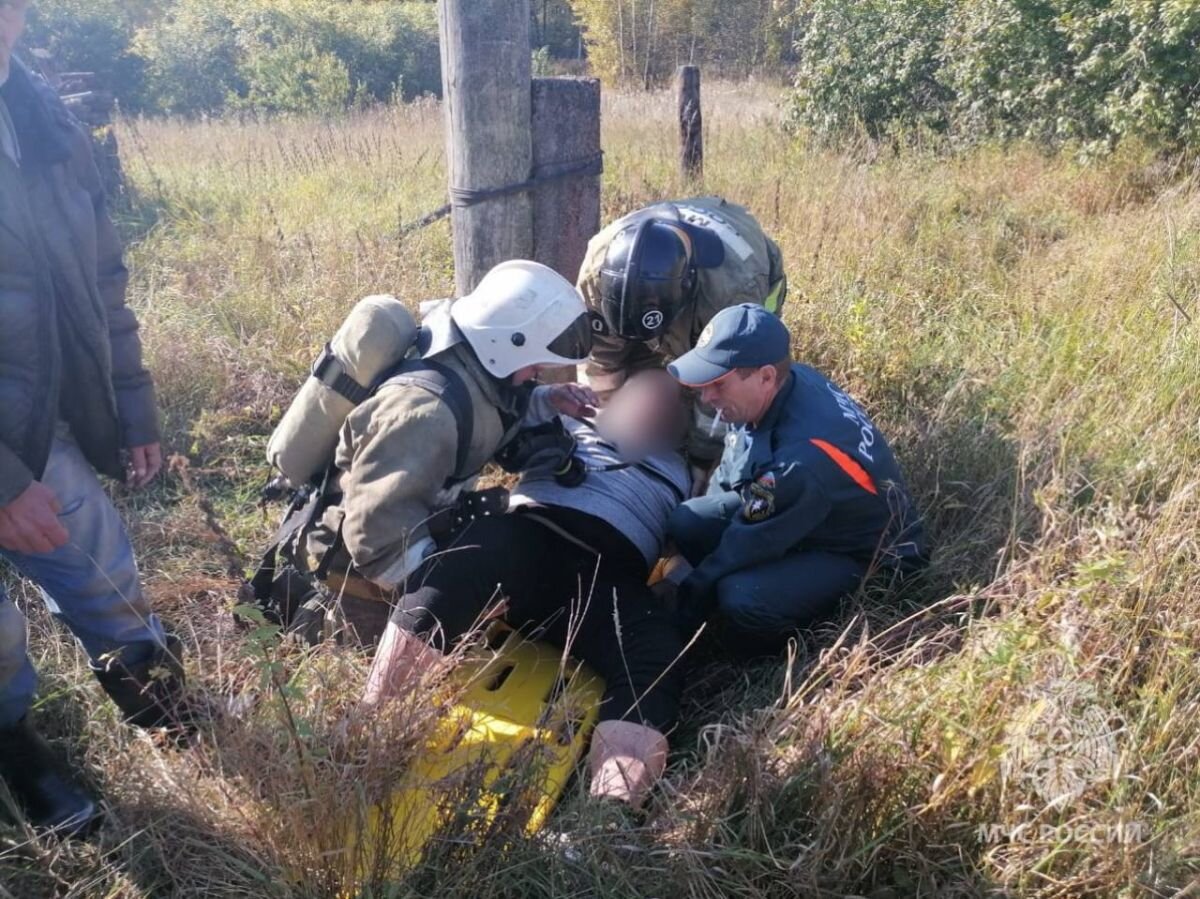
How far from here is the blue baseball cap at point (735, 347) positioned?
2930mm

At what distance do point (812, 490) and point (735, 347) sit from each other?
0.50 meters

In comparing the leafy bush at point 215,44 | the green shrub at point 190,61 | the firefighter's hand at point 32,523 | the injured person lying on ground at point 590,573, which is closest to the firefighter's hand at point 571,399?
the injured person lying on ground at point 590,573

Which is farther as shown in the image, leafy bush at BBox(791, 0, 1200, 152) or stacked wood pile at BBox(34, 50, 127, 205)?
stacked wood pile at BBox(34, 50, 127, 205)

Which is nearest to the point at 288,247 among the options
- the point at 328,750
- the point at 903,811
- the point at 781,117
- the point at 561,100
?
the point at 561,100

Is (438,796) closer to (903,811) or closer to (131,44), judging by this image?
(903,811)

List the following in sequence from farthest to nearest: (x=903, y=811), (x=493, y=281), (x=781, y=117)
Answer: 1. (x=781, y=117)
2. (x=493, y=281)
3. (x=903, y=811)

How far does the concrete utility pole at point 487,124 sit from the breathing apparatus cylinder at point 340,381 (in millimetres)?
510

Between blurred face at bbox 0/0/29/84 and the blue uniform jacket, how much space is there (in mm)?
2195

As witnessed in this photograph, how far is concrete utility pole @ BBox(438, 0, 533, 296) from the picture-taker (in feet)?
9.68

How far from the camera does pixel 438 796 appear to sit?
2064 millimetres

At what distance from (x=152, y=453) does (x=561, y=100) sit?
1.72 meters

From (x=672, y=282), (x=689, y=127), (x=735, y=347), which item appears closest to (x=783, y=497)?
(x=735, y=347)

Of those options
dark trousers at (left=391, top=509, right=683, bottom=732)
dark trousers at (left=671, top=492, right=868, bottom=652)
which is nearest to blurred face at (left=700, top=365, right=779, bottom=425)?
dark trousers at (left=671, top=492, right=868, bottom=652)

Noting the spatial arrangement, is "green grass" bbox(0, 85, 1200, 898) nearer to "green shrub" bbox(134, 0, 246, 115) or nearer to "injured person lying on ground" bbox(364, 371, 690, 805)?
"injured person lying on ground" bbox(364, 371, 690, 805)
